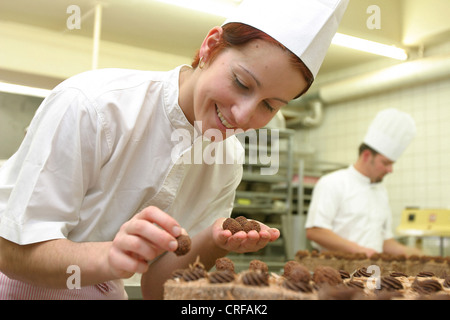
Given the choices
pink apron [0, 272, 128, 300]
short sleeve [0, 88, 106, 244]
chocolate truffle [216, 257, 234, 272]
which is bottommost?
pink apron [0, 272, 128, 300]

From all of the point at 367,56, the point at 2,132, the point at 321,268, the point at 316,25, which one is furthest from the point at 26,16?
the point at 321,268

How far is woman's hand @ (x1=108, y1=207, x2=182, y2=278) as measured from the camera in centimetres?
65

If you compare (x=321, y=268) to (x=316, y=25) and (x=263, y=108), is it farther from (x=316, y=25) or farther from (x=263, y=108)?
(x=316, y=25)

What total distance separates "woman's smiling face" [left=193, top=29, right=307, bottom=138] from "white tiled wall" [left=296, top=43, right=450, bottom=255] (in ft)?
14.1

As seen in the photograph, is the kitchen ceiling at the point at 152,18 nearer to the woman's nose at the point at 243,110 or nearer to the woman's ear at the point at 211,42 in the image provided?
the woman's ear at the point at 211,42

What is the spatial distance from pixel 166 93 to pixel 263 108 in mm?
230

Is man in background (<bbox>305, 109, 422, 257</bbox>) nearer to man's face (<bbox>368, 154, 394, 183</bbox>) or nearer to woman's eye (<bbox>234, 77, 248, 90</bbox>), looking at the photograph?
man's face (<bbox>368, 154, 394, 183</bbox>)

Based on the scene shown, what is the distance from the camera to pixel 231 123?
0.94 meters

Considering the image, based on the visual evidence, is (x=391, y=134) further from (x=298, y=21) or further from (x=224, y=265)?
(x=224, y=265)

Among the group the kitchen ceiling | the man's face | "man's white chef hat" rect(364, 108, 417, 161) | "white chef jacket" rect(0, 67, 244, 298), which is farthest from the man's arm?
"white chef jacket" rect(0, 67, 244, 298)

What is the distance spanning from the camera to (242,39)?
90cm

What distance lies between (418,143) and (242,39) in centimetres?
451
